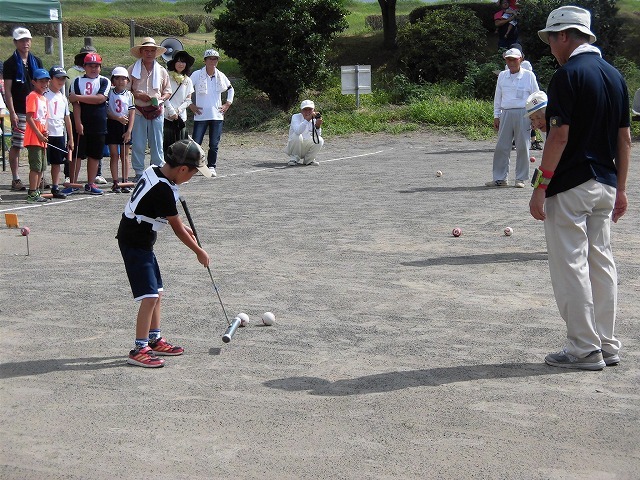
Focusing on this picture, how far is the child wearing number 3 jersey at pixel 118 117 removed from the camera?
13809 mm

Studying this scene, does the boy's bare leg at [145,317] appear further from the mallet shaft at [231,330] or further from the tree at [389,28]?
the tree at [389,28]

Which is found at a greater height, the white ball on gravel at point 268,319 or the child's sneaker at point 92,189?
the white ball on gravel at point 268,319

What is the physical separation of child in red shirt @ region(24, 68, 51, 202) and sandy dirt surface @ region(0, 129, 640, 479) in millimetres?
1244

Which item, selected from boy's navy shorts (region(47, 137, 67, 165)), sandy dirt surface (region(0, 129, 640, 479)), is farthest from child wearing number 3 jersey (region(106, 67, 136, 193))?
sandy dirt surface (region(0, 129, 640, 479))

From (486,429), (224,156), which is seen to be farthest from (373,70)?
(486,429)

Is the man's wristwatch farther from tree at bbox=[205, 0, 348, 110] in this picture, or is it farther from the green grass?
tree at bbox=[205, 0, 348, 110]

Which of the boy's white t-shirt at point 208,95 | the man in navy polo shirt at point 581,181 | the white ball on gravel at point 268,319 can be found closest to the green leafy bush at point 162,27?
the boy's white t-shirt at point 208,95

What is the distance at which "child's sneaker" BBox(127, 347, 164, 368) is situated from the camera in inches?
244

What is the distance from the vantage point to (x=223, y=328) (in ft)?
23.3

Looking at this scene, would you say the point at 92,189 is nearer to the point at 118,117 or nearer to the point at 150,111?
the point at 118,117

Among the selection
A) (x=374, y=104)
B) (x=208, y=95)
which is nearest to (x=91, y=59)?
(x=208, y=95)

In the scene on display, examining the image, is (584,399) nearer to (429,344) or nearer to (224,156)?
(429,344)

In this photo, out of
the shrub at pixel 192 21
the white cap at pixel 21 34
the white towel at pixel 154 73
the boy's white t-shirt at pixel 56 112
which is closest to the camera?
the boy's white t-shirt at pixel 56 112

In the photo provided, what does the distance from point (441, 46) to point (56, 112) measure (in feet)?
54.5
